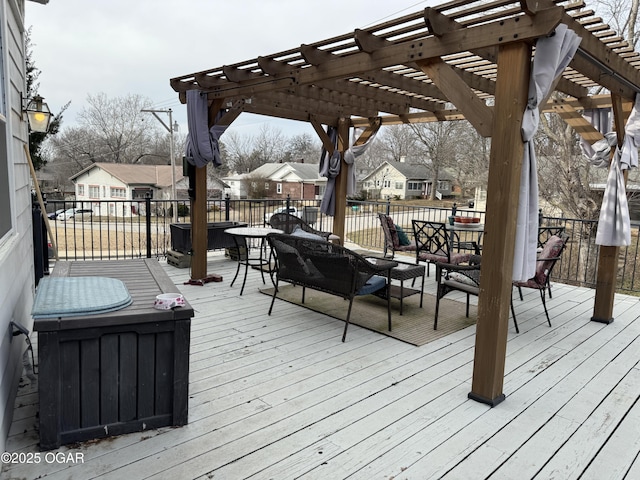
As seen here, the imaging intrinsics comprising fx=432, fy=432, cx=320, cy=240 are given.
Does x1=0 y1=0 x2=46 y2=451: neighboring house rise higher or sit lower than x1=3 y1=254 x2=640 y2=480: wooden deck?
higher

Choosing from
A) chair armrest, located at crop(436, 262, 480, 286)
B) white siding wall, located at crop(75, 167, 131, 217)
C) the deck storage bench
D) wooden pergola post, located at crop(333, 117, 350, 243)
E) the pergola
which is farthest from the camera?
white siding wall, located at crop(75, 167, 131, 217)

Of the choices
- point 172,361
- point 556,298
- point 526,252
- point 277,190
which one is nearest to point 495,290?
point 526,252

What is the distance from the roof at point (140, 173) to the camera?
29688 mm

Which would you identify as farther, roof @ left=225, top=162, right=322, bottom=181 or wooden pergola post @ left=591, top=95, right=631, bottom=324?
roof @ left=225, top=162, right=322, bottom=181

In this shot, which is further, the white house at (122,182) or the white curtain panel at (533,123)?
the white house at (122,182)

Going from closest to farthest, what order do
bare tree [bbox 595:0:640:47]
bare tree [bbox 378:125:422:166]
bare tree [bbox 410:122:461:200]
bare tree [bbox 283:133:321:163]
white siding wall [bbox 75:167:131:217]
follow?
1. bare tree [bbox 595:0:640:47]
2. bare tree [bbox 410:122:461:200]
3. white siding wall [bbox 75:167:131:217]
4. bare tree [bbox 378:125:422:166]
5. bare tree [bbox 283:133:321:163]

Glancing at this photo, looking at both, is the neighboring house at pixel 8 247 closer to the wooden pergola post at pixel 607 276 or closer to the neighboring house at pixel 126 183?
the wooden pergola post at pixel 607 276

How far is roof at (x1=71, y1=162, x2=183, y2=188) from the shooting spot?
97.4 feet

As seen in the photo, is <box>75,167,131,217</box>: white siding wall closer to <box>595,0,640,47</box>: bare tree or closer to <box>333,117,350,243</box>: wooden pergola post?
<box>333,117,350,243</box>: wooden pergola post

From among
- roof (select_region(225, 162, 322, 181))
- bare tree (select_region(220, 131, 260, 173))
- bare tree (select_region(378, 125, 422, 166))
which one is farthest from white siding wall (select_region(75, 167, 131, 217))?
bare tree (select_region(378, 125, 422, 166))

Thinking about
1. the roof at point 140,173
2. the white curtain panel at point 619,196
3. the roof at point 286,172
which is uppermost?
the roof at point 286,172

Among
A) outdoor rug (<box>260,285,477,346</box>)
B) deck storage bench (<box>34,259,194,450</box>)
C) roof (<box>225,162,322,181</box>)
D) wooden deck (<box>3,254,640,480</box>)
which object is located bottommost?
wooden deck (<box>3,254,640,480</box>)

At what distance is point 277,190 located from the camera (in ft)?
123

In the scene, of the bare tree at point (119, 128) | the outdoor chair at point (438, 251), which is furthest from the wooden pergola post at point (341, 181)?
the bare tree at point (119, 128)
